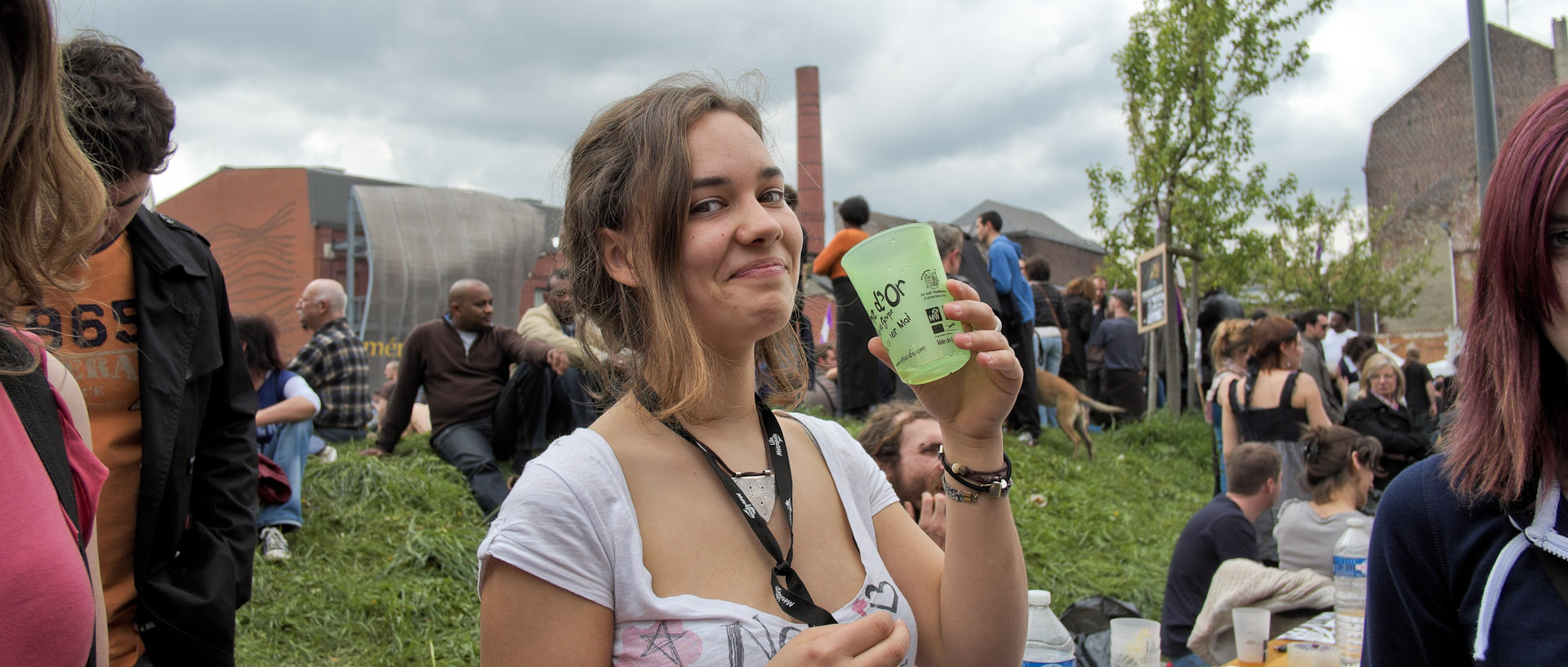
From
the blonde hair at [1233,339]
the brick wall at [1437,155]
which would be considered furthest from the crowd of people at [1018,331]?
the brick wall at [1437,155]

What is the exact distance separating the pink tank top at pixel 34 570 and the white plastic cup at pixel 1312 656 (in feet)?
10.2

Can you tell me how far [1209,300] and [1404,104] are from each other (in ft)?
113

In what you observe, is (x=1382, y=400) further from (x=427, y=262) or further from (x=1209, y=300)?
(x=427, y=262)

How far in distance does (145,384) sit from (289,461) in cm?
404

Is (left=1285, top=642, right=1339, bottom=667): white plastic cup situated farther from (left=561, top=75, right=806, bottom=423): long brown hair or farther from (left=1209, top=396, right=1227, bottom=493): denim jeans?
(left=1209, top=396, right=1227, bottom=493): denim jeans

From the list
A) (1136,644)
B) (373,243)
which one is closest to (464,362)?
(1136,644)

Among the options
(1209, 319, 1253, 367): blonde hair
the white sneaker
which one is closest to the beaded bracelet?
the white sneaker

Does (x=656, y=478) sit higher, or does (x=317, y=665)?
(x=656, y=478)

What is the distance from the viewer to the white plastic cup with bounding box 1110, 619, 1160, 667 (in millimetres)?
3209

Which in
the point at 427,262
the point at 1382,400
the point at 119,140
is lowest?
the point at 1382,400

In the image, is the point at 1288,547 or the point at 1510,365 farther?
the point at 1288,547

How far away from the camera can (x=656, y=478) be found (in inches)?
56.9

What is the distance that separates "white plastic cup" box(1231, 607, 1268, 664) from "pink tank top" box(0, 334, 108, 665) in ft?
11.1

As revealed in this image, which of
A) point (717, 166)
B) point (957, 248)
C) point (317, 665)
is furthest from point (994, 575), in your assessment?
point (957, 248)
